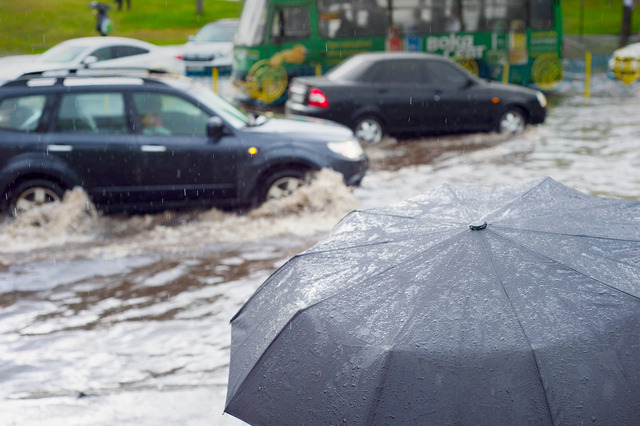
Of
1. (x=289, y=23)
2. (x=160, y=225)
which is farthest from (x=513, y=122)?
(x=160, y=225)

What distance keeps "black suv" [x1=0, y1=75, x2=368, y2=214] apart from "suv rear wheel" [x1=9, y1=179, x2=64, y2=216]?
0.4 inches

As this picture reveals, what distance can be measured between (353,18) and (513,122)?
559cm

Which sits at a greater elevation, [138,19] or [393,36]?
[138,19]

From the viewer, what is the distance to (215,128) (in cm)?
775

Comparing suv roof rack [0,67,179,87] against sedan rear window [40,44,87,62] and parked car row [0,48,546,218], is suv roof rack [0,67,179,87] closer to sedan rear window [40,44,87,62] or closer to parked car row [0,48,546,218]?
parked car row [0,48,546,218]

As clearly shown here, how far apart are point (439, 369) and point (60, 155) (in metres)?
6.34

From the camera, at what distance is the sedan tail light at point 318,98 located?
1224cm

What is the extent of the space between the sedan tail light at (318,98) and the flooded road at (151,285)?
165 centimetres

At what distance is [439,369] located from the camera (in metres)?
2.12

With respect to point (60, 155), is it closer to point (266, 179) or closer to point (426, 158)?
point (266, 179)

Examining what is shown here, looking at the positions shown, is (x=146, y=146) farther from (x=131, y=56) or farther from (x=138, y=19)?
(x=138, y=19)

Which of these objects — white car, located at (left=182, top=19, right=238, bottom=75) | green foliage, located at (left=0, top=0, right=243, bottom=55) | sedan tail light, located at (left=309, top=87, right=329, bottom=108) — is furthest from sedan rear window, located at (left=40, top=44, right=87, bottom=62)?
green foliage, located at (left=0, top=0, right=243, bottom=55)

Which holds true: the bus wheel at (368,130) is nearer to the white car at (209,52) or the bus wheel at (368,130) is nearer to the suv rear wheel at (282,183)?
the suv rear wheel at (282,183)

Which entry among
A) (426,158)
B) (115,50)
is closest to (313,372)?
(426,158)
